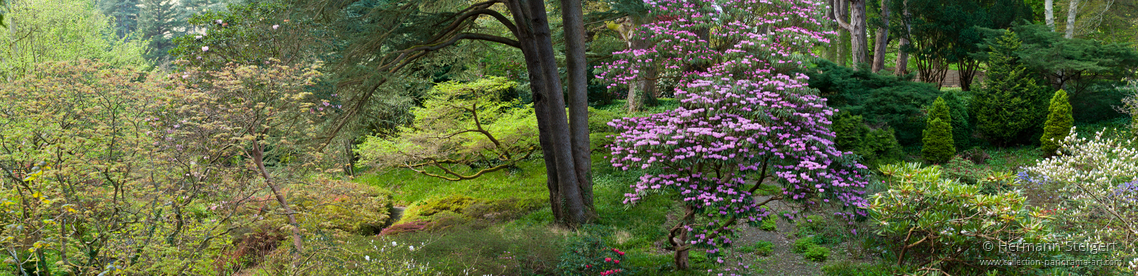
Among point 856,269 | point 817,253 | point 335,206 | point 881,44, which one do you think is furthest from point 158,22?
point 856,269

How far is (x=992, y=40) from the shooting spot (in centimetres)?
1432

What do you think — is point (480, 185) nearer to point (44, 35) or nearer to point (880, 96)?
point (880, 96)

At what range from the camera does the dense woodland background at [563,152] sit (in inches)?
186

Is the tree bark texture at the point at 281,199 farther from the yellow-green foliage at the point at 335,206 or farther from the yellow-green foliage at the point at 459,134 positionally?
the yellow-green foliage at the point at 459,134

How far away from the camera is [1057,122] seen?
11727 millimetres

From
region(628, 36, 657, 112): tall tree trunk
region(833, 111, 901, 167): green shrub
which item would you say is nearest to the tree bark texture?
region(833, 111, 901, 167): green shrub

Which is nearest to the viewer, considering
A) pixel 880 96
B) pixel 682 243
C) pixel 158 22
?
pixel 682 243

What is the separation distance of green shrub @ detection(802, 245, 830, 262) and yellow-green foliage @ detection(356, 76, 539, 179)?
24.5 feet

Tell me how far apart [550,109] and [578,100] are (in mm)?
637

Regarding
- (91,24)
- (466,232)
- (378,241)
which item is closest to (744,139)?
(466,232)

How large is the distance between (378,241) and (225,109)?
2239 millimetres

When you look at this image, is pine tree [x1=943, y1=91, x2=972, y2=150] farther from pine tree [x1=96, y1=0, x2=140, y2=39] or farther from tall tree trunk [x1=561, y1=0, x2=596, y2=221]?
pine tree [x1=96, y1=0, x2=140, y2=39]

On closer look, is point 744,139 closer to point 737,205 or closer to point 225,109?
point 737,205

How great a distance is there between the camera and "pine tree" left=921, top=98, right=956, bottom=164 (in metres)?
11.9
